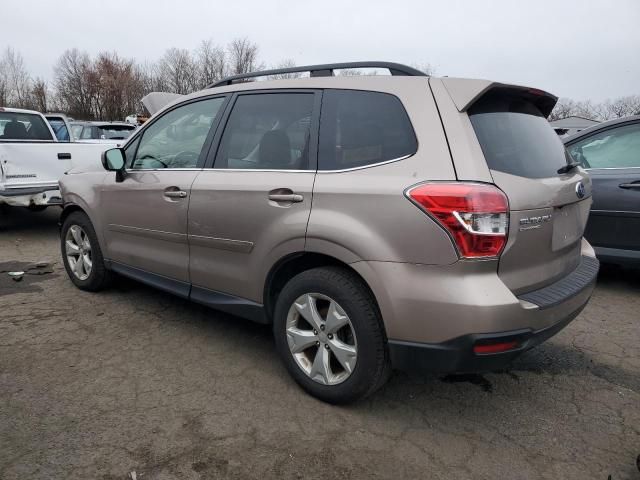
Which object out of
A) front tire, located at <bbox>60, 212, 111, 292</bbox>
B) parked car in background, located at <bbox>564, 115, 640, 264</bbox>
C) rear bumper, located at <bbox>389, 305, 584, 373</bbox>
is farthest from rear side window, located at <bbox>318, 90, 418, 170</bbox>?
parked car in background, located at <bbox>564, 115, 640, 264</bbox>

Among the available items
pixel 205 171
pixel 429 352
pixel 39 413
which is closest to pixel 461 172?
pixel 429 352

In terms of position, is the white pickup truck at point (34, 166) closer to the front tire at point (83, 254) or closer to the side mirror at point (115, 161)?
the front tire at point (83, 254)

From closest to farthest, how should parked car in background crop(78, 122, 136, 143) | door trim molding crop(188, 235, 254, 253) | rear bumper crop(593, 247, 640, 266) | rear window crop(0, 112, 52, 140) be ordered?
door trim molding crop(188, 235, 254, 253) < rear bumper crop(593, 247, 640, 266) < rear window crop(0, 112, 52, 140) < parked car in background crop(78, 122, 136, 143)

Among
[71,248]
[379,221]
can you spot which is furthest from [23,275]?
[379,221]

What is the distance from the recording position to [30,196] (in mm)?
6609

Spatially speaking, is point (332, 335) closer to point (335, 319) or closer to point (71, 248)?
point (335, 319)

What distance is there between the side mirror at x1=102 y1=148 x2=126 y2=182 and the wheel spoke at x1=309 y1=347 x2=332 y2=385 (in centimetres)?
225

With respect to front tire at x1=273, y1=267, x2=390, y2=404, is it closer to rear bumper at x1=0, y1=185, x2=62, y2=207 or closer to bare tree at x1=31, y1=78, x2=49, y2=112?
rear bumper at x1=0, y1=185, x2=62, y2=207

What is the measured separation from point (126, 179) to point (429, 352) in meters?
2.74

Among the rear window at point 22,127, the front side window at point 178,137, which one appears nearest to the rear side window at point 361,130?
the front side window at point 178,137

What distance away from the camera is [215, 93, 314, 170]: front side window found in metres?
2.78

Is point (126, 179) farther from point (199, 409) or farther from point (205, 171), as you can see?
point (199, 409)

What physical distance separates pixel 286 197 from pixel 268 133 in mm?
533

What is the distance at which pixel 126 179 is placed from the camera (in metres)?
3.80
